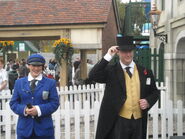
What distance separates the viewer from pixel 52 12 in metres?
12.7

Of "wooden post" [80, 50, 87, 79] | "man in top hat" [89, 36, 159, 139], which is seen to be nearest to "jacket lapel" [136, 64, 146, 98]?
"man in top hat" [89, 36, 159, 139]

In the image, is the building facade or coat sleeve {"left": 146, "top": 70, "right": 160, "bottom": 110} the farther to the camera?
the building facade

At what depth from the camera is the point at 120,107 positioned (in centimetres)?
399

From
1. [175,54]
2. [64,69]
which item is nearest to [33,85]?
[175,54]

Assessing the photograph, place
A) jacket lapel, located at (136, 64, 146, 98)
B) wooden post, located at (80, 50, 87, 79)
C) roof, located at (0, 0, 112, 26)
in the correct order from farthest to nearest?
wooden post, located at (80, 50, 87, 79) < roof, located at (0, 0, 112, 26) < jacket lapel, located at (136, 64, 146, 98)

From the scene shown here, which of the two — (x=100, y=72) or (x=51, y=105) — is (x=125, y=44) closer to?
(x=100, y=72)

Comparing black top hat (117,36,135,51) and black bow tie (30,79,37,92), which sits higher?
black top hat (117,36,135,51)

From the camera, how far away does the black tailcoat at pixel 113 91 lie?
13.1 feet

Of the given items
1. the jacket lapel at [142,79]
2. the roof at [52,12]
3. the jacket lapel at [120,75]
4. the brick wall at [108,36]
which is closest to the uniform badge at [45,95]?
the jacket lapel at [120,75]

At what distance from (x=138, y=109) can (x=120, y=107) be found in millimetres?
211

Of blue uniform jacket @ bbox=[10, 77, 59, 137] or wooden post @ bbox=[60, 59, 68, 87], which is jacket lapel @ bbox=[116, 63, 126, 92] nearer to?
blue uniform jacket @ bbox=[10, 77, 59, 137]

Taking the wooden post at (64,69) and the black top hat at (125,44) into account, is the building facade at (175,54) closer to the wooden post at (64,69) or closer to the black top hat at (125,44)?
the wooden post at (64,69)

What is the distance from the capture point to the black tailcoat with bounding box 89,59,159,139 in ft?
13.1

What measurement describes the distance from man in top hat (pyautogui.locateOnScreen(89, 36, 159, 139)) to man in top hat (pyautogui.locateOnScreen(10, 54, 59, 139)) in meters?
0.54
